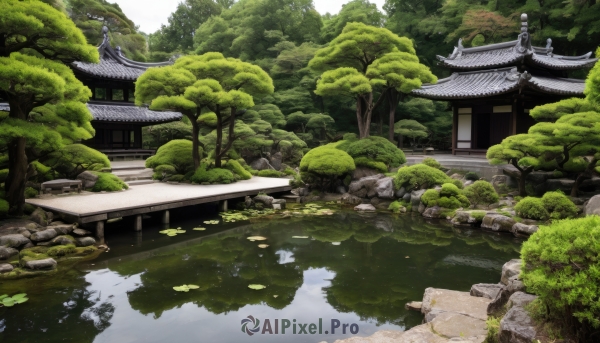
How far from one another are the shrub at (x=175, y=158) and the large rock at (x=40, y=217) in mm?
6831

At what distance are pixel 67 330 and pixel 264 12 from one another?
111 feet

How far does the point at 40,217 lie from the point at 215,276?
15.9ft

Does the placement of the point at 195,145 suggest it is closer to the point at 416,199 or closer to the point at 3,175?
the point at 3,175

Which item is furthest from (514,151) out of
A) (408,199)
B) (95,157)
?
(95,157)

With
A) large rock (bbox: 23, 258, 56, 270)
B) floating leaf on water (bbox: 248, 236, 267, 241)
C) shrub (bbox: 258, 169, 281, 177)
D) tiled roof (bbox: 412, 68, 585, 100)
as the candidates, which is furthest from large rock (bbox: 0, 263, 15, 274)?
tiled roof (bbox: 412, 68, 585, 100)

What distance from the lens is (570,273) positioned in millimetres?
3490

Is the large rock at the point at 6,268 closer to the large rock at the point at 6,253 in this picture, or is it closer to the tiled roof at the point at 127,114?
the large rock at the point at 6,253

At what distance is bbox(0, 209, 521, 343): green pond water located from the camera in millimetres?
5730

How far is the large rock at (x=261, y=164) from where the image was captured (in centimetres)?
2136

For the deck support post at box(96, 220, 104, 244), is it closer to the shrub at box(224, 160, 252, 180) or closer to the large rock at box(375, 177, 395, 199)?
the shrub at box(224, 160, 252, 180)

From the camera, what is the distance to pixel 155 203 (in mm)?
11211

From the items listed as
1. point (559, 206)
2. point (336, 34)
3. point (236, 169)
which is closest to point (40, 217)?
point (236, 169)

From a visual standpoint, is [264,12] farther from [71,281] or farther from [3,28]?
[71,281]

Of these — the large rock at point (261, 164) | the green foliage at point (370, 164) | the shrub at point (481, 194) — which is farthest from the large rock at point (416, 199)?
the large rock at point (261, 164)
